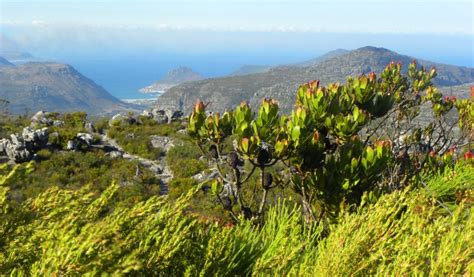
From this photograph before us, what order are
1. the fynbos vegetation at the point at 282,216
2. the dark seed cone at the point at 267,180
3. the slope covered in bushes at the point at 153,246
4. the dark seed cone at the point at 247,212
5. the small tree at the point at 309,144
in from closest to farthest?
1. the slope covered in bushes at the point at 153,246
2. the fynbos vegetation at the point at 282,216
3. the small tree at the point at 309,144
4. the dark seed cone at the point at 267,180
5. the dark seed cone at the point at 247,212

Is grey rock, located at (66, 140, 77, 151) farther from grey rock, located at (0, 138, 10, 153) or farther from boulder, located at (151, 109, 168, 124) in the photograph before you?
boulder, located at (151, 109, 168, 124)

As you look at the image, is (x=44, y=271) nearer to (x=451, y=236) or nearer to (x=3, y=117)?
(x=451, y=236)

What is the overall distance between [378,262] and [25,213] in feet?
7.04

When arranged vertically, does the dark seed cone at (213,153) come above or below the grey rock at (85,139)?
above

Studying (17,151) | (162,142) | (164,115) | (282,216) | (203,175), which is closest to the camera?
(282,216)

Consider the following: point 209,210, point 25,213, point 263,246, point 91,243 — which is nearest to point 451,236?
point 263,246

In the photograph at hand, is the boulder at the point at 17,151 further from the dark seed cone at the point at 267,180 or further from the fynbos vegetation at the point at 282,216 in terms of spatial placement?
the dark seed cone at the point at 267,180

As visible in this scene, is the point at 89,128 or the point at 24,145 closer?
the point at 24,145

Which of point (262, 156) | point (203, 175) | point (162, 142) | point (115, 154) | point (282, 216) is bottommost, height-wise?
point (162, 142)

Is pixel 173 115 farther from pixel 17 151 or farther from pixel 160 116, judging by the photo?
pixel 17 151

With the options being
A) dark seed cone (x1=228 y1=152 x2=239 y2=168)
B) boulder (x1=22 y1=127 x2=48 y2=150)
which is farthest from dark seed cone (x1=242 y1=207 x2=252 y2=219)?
boulder (x1=22 y1=127 x2=48 y2=150)

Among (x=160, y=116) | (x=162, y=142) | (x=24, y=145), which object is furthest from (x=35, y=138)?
(x=160, y=116)

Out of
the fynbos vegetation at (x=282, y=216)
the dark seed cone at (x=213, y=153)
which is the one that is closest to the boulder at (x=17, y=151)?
the fynbos vegetation at (x=282, y=216)

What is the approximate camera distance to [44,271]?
1.64 meters
